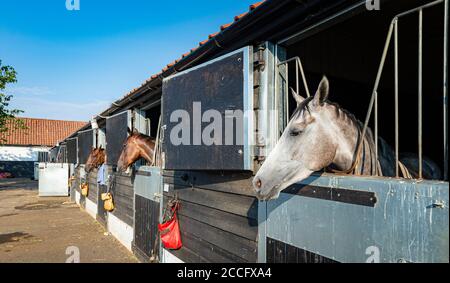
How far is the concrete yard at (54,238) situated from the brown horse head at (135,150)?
188 centimetres

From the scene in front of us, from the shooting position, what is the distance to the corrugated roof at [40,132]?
32969 millimetres

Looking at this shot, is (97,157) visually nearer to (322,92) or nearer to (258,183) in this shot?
(258,183)

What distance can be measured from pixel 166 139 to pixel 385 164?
2.43 m

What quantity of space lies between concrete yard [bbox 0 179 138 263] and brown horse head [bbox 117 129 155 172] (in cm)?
188

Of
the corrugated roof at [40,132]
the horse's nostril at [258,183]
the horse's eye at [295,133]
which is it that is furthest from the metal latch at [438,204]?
the corrugated roof at [40,132]

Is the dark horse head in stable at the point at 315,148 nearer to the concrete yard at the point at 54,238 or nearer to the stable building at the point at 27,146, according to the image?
the concrete yard at the point at 54,238

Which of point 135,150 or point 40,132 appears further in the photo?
point 40,132

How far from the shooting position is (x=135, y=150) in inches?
220

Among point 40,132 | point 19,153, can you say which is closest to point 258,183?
point 19,153

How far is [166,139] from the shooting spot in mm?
3672

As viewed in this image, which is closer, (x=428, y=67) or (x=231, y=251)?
(x=231, y=251)

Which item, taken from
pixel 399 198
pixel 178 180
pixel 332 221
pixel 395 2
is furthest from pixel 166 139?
pixel 395 2

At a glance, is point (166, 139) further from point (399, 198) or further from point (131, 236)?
point (131, 236)

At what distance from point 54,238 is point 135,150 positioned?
3650 mm
